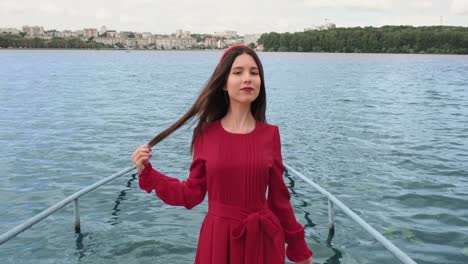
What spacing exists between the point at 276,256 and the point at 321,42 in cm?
18165

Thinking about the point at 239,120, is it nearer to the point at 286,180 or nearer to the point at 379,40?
the point at 286,180

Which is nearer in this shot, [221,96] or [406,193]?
[221,96]

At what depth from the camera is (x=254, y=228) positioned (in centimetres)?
265

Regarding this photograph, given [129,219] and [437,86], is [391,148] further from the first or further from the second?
[437,86]

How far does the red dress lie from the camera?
2.67 m

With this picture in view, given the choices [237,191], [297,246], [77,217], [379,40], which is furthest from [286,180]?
[379,40]

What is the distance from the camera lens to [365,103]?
112 feet

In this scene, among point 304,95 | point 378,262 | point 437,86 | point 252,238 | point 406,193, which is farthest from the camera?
point 437,86

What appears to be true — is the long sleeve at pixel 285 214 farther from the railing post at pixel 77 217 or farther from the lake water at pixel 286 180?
the railing post at pixel 77 217

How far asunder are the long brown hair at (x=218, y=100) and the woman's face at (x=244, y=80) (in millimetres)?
41

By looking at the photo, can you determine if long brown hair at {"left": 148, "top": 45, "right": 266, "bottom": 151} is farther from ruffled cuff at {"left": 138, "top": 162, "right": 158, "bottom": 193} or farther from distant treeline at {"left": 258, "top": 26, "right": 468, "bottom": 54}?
distant treeline at {"left": 258, "top": 26, "right": 468, "bottom": 54}

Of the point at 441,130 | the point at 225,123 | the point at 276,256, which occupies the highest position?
the point at 225,123

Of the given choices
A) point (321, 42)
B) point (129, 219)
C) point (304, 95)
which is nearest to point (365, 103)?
point (304, 95)

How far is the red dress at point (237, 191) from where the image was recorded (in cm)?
267
